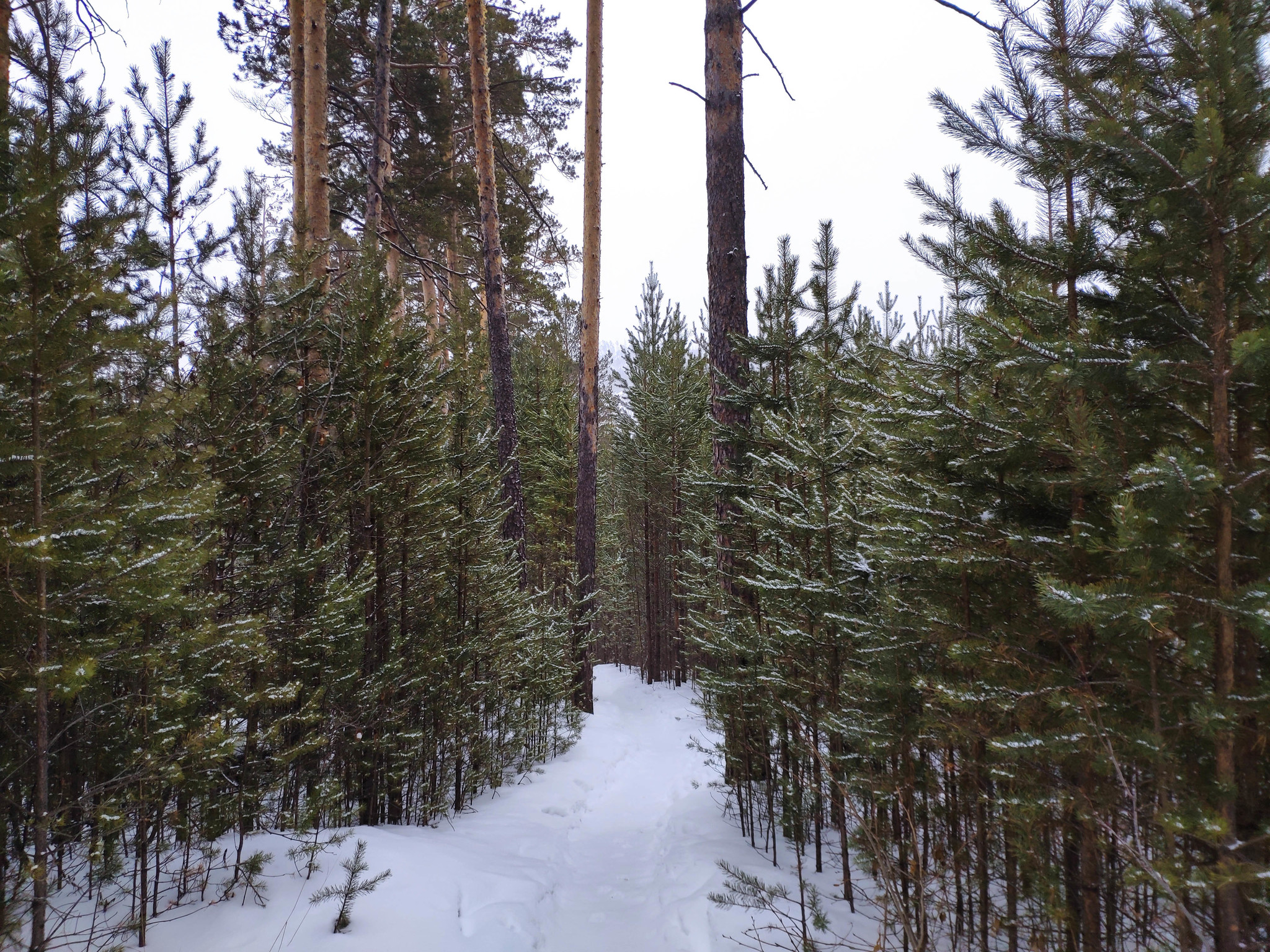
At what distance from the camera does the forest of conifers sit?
1.90m

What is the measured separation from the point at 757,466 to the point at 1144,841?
4.03 meters

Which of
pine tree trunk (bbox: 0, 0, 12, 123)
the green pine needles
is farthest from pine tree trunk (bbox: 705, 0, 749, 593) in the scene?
pine tree trunk (bbox: 0, 0, 12, 123)

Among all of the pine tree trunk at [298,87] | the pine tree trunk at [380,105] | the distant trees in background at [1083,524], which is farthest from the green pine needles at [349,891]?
the pine tree trunk at [380,105]

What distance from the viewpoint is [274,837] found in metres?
4.20

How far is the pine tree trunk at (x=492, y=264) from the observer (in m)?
8.71

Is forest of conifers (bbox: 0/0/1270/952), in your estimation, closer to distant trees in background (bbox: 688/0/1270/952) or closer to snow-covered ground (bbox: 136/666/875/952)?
distant trees in background (bbox: 688/0/1270/952)

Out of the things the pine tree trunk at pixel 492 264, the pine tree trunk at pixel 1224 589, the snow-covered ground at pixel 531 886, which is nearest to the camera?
the pine tree trunk at pixel 1224 589

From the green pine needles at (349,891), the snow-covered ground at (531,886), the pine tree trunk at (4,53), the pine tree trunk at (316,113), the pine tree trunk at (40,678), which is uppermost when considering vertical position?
the pine tree trunk at (316,113)

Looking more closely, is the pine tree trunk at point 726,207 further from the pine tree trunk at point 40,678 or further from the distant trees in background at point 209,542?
the pine tree trunk at point 40,678

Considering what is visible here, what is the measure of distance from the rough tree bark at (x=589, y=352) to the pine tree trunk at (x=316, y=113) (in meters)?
4.37

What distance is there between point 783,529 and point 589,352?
6.60 metres

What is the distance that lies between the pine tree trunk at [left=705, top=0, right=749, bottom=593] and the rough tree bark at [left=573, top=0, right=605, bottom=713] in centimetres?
379

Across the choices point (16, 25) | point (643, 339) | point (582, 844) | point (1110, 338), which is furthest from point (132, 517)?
point (643, 339)

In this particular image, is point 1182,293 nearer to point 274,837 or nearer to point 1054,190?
point 1054,190
